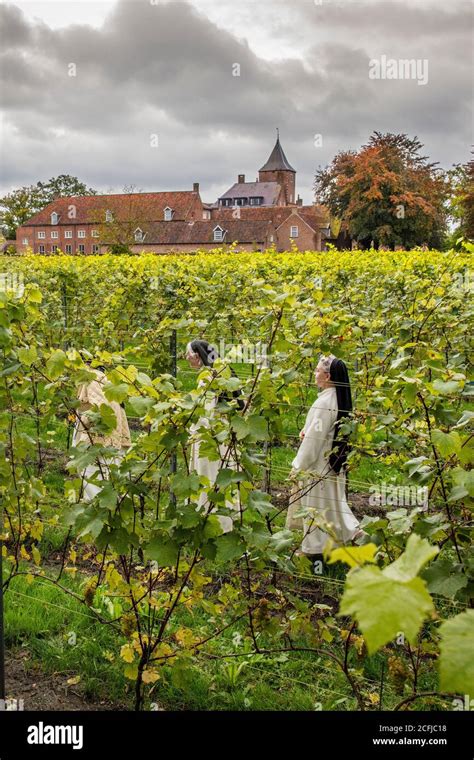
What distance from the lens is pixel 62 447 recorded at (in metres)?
8.59

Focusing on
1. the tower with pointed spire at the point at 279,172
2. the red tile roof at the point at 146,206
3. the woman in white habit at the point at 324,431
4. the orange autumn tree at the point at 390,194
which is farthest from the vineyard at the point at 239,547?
the tower with pointed spire at the point at 279,172

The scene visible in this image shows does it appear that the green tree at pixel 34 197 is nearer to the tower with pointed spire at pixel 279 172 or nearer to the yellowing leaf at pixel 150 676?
the tower with pointed spire at pixel 279 172

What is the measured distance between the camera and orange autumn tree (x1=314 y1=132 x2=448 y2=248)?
169 feet

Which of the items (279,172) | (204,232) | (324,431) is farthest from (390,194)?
(279,172)

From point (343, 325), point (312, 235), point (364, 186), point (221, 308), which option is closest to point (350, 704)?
point (343, 325)

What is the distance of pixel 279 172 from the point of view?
11406 centimetres

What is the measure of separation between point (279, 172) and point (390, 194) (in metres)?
65.1

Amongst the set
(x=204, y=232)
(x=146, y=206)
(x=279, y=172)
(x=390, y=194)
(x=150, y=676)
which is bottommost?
(x=150, y=676)

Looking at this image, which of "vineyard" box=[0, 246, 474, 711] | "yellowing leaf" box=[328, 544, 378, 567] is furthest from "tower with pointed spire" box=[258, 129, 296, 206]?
"yellowing leaf" box=[328, 544, 378, 567]

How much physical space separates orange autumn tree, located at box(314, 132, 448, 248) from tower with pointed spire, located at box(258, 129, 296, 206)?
5749 centimetres

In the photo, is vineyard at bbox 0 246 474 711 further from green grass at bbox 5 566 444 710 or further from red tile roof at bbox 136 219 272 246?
red tile roof at bbox 136 219 272 246

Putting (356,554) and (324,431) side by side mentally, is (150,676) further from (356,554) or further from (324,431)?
(324,431)

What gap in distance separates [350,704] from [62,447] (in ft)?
18.4

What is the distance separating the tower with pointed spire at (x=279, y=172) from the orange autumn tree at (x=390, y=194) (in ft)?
189
